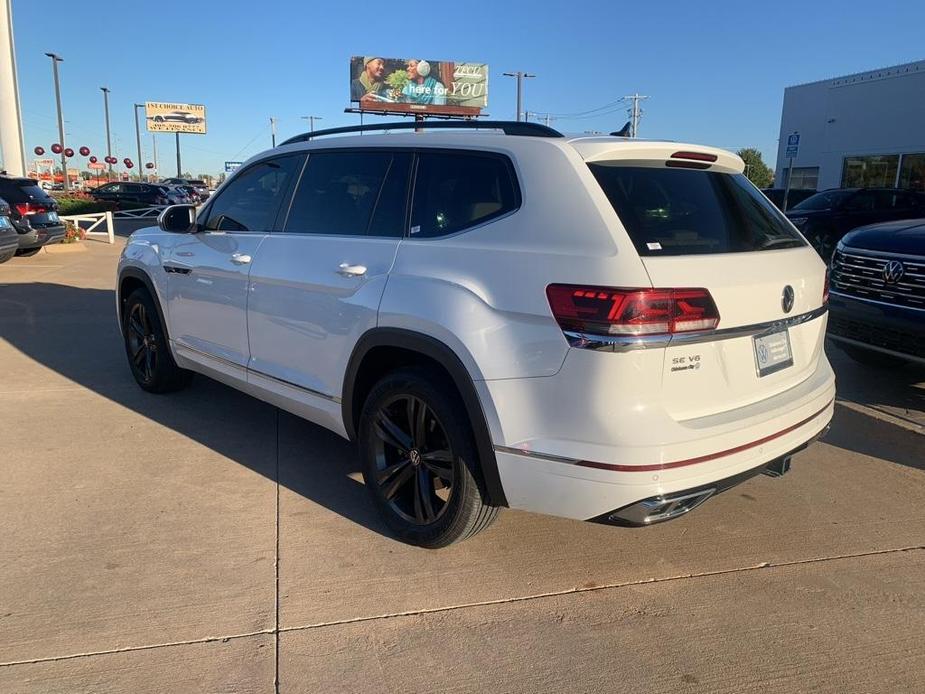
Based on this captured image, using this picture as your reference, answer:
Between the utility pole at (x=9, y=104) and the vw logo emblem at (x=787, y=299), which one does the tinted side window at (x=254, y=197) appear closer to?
the vw logo emblem at (x=787, y=299)

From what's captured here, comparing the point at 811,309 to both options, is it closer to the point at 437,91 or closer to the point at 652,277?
the point at 652,277

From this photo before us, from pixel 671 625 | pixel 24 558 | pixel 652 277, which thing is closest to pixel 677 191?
pixel 652 277

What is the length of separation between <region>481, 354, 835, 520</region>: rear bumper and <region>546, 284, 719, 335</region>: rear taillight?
0.29m

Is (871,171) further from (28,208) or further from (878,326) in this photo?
(28,208)

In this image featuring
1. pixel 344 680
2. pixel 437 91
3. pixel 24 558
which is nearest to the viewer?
pixel 344 680

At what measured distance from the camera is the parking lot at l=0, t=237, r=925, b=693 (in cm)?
259

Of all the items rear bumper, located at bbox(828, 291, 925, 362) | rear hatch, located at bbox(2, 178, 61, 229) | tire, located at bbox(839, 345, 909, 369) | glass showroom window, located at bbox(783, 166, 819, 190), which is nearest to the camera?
rear bumper, located at bbox(828, 291, 925, 362)

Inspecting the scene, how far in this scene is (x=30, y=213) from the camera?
13594 mm

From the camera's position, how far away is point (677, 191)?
3.03 meters

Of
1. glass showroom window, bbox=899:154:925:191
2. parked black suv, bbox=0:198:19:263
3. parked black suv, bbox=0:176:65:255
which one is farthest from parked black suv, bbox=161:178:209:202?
glass showroom window, bbox=899:154:925:191

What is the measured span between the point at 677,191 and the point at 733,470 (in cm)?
115

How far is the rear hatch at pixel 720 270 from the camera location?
105 inches

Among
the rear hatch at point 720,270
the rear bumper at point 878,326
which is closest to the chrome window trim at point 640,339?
the rear hatch at point 720,270

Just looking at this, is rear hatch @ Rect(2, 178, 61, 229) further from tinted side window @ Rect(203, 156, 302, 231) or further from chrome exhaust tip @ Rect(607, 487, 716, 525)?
chrome exhaust tip @ Rect(607, 487, 716, 525)
